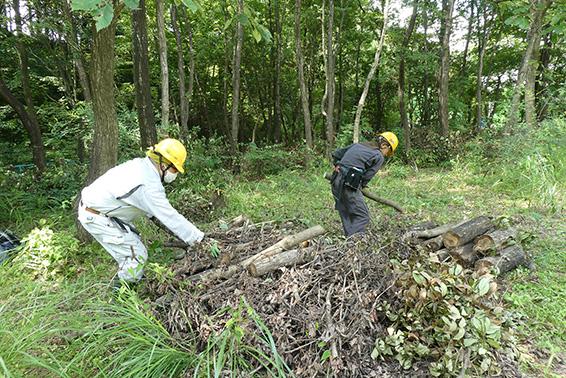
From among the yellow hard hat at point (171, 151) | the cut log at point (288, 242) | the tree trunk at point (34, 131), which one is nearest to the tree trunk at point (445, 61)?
the cut log at point (288, 242)

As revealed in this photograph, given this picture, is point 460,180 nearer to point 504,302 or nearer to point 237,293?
point 504,302

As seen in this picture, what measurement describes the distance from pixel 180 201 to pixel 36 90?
1056cm

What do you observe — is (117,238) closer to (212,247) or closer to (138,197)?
(138,197)

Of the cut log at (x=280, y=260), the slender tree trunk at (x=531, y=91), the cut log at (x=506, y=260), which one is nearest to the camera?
the cut log at (x=280, y=260)

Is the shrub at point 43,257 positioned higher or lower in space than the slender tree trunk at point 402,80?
lower

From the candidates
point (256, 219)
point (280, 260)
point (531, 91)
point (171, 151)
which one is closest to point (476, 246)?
point (280, 260)

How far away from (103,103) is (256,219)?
9.11ft

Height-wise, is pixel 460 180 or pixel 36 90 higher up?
pixel 36 90

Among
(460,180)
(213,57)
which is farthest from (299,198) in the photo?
(213,57)

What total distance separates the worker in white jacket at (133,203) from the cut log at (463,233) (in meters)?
2.58

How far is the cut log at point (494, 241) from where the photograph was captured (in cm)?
361

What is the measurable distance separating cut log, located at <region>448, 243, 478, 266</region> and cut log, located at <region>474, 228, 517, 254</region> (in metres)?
0.07

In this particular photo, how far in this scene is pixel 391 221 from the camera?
4898 mm

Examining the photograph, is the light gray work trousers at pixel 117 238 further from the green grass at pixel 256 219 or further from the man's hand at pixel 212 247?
the man's hand at pixel 212 247
